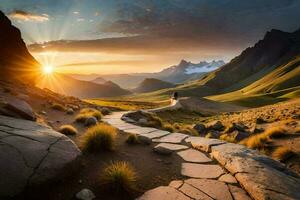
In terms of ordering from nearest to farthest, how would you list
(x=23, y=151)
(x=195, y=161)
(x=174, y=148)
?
(x=23, y=151) → (x=195, y=161) → (x=174, y=148)

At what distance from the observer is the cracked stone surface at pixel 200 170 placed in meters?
7.50

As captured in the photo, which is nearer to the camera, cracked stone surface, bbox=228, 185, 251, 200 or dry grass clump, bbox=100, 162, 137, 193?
cracked stone surface, bbox=228, 185, 251, 200

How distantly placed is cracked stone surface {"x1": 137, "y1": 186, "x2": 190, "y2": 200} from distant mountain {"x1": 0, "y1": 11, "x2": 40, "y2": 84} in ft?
119

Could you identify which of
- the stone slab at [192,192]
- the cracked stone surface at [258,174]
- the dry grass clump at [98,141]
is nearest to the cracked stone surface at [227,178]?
the cracked stone surface at [258,174]

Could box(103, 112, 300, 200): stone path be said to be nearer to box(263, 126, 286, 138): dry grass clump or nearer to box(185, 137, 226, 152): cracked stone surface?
box(185, 137, 226, 152): cracked stone surface

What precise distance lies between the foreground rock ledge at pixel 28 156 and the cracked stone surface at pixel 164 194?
212 cm

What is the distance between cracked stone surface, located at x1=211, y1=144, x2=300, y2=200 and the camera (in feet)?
20.1

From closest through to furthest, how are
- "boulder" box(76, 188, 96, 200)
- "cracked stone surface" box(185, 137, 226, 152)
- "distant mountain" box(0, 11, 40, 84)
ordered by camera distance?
"boulder" box(76, 188, 96, 200) < "cracked stone surface" box(185, 137, 226, 152) < "distant mountain" box(0, 11, 40, 84)

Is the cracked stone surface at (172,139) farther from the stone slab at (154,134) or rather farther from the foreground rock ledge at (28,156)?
the foreground rock ledge at (28,156)

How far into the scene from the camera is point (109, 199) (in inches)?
242

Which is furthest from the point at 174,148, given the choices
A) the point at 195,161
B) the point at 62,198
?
the point at 62,198

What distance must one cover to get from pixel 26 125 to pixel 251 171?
272 inches

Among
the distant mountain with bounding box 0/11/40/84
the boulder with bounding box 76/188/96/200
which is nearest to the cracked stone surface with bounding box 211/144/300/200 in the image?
the boulder with bounding box 76/188/96/200

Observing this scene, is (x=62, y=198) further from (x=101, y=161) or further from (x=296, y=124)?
(x=296, y=124)
